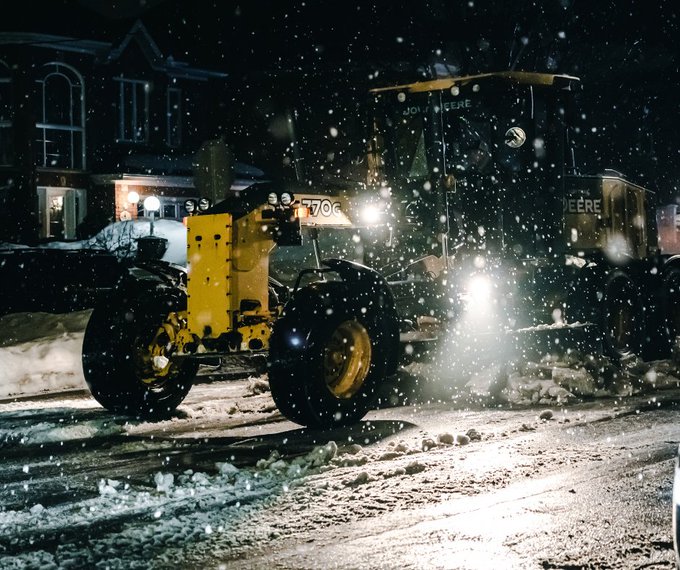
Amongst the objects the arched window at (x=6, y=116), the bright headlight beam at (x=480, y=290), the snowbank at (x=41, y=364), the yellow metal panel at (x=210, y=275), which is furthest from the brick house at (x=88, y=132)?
the yellow metal panel at (x=210, y=275)

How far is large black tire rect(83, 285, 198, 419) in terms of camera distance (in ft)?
31.4

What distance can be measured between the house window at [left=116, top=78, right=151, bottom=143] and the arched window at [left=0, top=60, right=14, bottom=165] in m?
3.69

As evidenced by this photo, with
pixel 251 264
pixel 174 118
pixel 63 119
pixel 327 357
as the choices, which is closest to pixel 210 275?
pixel 251 264

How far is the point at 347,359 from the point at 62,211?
25.3 metres

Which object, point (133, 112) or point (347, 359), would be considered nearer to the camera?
point (347, 359)

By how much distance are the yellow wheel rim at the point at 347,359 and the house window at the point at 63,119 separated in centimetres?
2507

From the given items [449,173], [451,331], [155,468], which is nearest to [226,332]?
[155,468]

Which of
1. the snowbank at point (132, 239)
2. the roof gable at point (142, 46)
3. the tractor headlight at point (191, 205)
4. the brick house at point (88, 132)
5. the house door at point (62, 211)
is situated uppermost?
the roof gable at point (142, 46)

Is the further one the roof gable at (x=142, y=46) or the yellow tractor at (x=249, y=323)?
the roof gable at (x=142, y=46)

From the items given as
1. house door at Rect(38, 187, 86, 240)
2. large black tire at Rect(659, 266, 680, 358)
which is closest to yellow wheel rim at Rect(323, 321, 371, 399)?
large black tire at Rect(659, 266, 680, 358)

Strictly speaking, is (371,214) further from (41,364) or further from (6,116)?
(6,116)

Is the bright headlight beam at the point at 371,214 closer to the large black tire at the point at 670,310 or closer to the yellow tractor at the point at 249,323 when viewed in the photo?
the yellow tractor at the point at 249,323

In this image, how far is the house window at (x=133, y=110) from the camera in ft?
111

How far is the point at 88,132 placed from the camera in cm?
3275
